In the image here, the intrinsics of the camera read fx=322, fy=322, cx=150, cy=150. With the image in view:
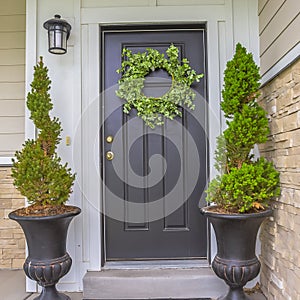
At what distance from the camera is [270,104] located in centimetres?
223

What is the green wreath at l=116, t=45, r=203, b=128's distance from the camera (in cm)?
255

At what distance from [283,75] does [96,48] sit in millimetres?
1414

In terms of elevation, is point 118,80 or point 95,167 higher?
point 118,80

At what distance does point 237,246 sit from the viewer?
199cm

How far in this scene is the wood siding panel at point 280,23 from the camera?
177 centimetres

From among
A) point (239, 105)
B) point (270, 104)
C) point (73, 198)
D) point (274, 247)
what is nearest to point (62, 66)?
point (73, 198)

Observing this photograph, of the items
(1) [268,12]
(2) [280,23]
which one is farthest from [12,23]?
(2) [280,23]

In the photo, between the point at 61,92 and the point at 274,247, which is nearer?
the point at 274,247

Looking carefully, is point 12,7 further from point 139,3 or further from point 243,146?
point 243,146

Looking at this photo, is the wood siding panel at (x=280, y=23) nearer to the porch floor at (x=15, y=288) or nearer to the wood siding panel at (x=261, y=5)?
the wood siding panel at (x=261, y=5)

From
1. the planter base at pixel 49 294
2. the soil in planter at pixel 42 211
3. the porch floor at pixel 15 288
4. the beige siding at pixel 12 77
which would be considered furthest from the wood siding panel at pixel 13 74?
the planter base at pixel 49 294

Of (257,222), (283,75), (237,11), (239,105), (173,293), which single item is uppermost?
(237,11)

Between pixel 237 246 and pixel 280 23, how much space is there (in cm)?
141

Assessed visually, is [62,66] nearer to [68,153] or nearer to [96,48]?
[96,48]
